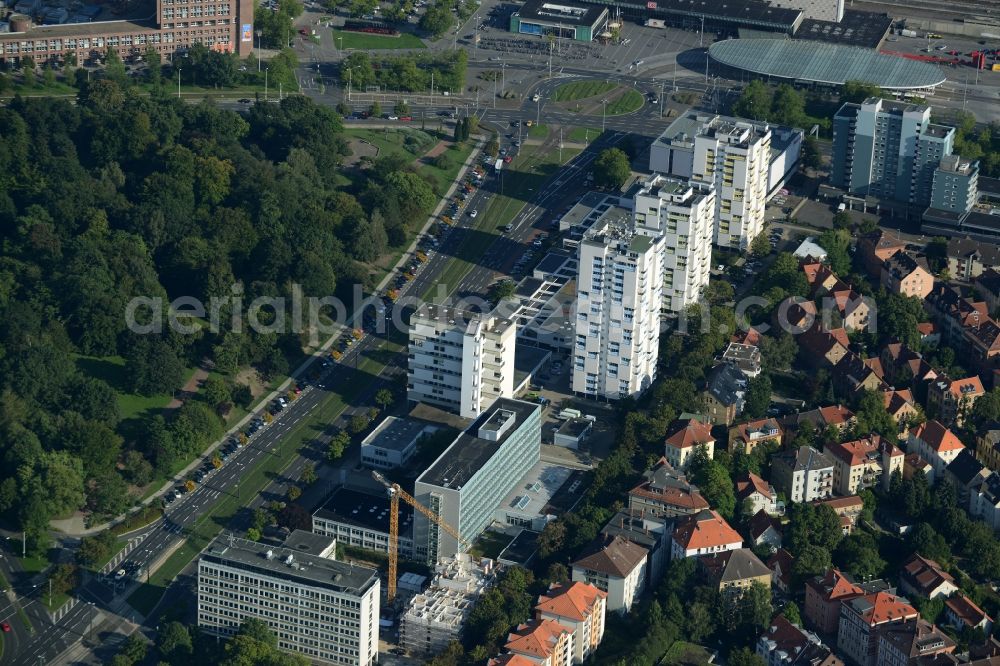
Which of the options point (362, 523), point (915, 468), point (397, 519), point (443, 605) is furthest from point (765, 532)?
point (362, 523)

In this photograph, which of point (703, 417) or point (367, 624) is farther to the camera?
point (703, 417)

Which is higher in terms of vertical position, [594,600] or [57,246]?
[57,246]

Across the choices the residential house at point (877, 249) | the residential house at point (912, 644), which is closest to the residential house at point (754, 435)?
the residential house at point (912, 644)

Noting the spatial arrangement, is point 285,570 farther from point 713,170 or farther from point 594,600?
point 713,170

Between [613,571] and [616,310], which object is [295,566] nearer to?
[613,571]

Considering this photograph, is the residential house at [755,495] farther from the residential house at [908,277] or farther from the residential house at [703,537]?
the residential house at [908,277]

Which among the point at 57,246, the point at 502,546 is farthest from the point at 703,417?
the point at 57,246
